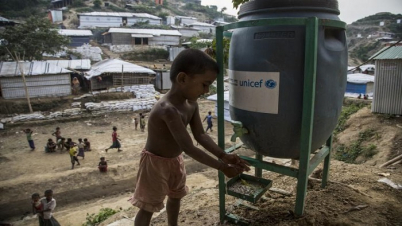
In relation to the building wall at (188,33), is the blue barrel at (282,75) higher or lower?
lower

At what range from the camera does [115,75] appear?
20.1 meters

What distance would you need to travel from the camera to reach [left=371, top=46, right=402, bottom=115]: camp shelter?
8.52m

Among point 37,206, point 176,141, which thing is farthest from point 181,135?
point 37,206

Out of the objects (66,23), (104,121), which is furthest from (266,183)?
(66,23)

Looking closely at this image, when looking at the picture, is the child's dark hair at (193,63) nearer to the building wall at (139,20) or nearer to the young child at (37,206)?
the young child at (37,206)

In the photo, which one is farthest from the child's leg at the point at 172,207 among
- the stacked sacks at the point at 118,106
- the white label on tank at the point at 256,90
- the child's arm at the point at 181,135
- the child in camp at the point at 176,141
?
the stacked sacks at the point at 118,106

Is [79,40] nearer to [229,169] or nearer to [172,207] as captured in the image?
[172,207]

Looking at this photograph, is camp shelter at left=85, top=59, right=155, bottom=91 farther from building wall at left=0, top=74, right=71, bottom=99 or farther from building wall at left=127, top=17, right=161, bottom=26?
building wall at left=127, top=17, right=161, bottom=26

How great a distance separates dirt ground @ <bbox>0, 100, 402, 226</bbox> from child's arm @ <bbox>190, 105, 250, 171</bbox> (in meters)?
0.72


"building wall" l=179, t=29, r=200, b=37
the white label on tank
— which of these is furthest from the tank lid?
"building wall" l=179, t=29, r=200, b=37

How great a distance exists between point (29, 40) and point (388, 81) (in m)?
21.6

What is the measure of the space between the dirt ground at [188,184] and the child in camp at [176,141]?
30.4 inches

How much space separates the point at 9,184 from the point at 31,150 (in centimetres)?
344

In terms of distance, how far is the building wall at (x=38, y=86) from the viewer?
16297mm
